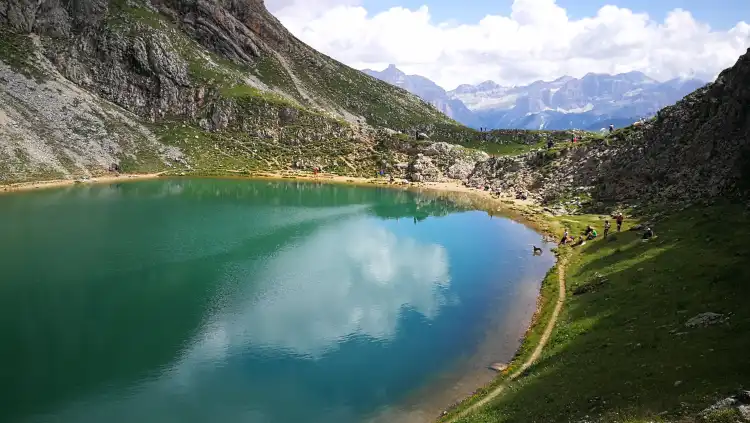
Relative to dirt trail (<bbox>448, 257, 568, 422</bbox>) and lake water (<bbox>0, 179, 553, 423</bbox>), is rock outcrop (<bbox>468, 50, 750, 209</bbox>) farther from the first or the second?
dirt trail (<bbox>448, 257, 568, 422</bbox>)

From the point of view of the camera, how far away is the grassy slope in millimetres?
19453

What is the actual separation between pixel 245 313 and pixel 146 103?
132054 mm

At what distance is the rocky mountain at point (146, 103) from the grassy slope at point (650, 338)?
106 meters

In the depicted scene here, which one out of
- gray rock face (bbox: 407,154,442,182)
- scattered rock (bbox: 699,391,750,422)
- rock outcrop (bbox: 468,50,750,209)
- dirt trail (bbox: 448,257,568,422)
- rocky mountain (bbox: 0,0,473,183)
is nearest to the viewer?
scattered rock (bbox: 699,391,750,422)

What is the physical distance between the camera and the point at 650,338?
27.2 meters

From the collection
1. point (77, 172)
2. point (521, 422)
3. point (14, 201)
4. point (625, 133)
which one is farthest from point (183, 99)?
point (521, 422)

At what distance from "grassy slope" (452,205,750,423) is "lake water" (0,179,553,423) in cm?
573

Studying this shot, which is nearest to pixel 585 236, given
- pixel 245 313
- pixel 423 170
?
pixel 245 313

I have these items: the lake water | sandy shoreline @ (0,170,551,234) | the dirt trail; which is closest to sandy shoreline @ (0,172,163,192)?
sandy shoreline @ (0,170,551,234)

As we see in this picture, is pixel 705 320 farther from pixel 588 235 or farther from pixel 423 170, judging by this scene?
pixel 423 170

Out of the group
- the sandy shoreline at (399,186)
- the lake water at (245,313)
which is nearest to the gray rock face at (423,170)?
the sandy shoreline at (399,186)

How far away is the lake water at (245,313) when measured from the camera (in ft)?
99.1

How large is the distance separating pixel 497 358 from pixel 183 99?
148361mm

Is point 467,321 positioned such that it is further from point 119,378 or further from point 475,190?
point 475,190
